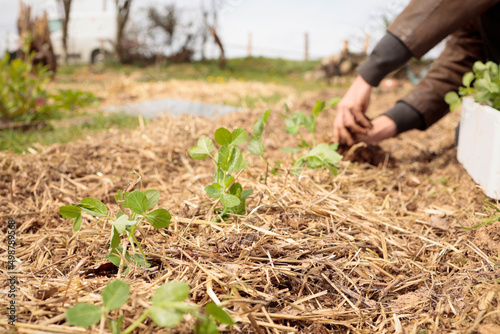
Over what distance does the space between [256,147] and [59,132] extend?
108 inches

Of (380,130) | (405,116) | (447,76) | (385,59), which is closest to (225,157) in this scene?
(385,59)

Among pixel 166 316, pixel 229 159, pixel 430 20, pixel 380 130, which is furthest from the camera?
pixel 380 130

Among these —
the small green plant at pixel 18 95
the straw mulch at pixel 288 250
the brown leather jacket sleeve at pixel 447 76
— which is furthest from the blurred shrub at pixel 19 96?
the brown leather jacket sleeve at pixel 447 76

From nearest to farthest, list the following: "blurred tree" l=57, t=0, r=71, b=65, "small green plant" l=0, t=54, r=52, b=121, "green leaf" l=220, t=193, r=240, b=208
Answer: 1. "green leaf" l=220, t=193, r=240, b=208
2. "small green plant" l=0, t=54, r=52, b=121
3. "blurred tree" l=57, t=0, r=71, b=65

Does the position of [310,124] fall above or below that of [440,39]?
below

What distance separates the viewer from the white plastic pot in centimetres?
161

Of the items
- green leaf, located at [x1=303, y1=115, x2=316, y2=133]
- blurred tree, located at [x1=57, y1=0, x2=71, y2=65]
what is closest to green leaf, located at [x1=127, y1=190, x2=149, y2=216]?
green leaf, located at [x1=303, y1=115, x2=316, y2=133]

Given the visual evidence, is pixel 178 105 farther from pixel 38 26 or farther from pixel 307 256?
Answer: pixel 38 26

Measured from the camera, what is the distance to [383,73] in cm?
212

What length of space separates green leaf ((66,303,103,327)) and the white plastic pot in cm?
157

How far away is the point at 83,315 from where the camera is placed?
0.77 metres

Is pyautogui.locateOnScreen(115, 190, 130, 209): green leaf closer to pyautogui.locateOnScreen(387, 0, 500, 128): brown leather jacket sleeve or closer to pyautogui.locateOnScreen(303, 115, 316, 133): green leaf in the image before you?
pyautogui.locateOnScreen(303, 115, 316, 133): green leaf

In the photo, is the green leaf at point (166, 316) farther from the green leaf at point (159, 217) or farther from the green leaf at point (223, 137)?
the green leaf at point (223, 137)

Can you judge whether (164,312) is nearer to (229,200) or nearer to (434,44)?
(229,200)
